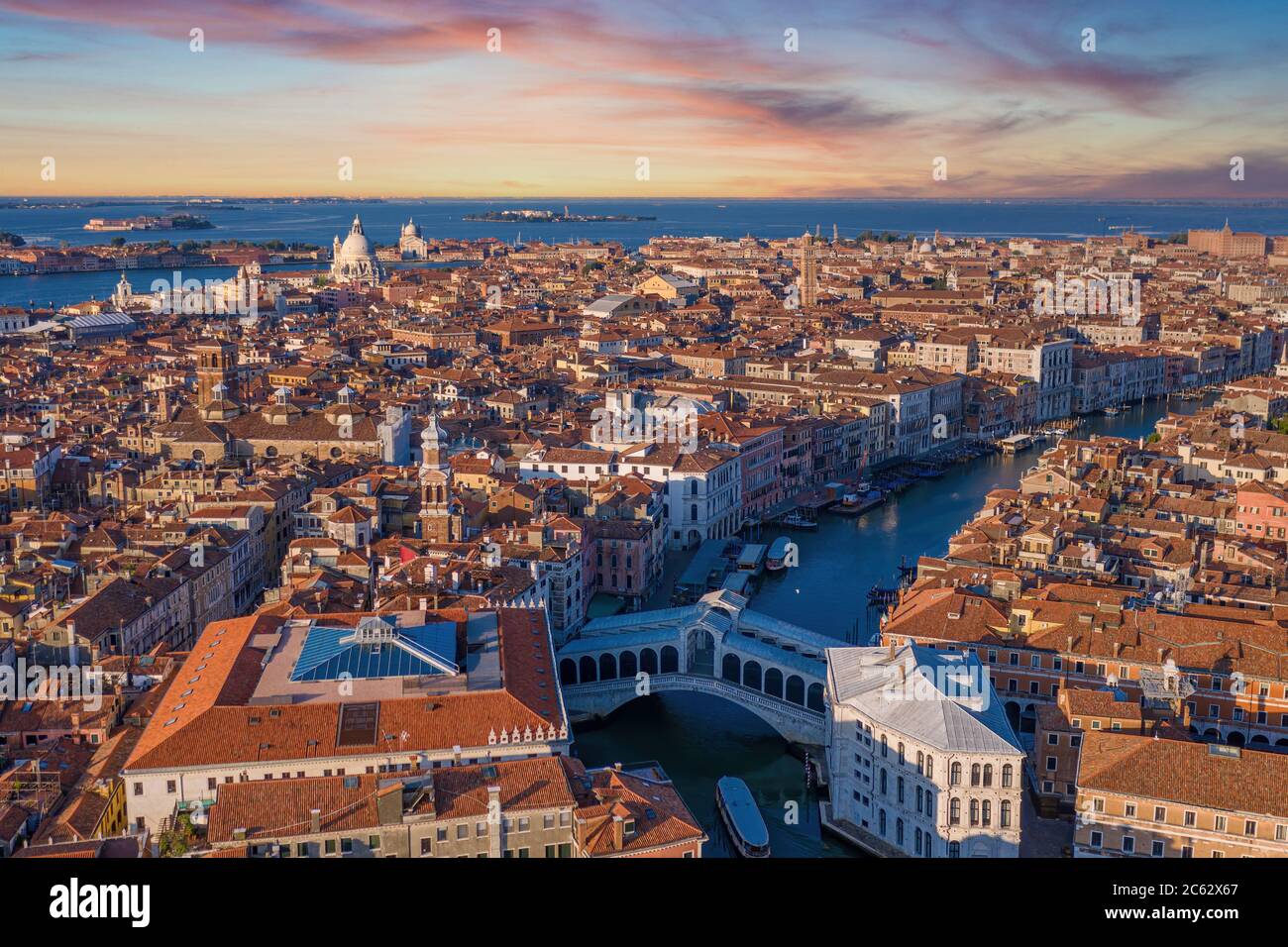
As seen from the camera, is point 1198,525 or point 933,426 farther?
point 933,426

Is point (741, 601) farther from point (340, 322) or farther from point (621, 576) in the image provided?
point (340, 322)

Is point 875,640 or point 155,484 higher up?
point 155,484

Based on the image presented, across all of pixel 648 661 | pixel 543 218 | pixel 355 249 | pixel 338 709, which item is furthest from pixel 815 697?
pixel 543 218

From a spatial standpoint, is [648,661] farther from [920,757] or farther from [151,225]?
[151,225]

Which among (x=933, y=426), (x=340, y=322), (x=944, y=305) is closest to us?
(x=933, y=426)
